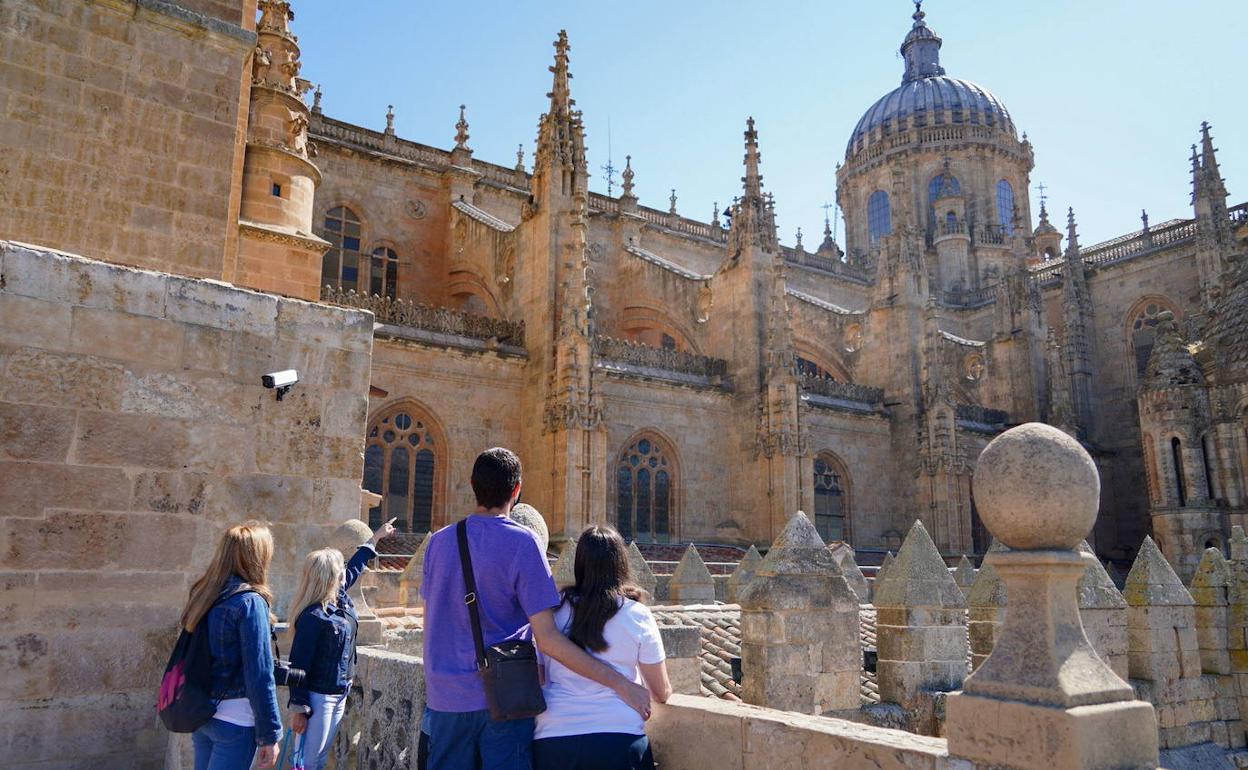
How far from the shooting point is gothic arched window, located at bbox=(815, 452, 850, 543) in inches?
1007

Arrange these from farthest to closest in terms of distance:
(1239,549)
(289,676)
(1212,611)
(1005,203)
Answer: (1005,203), (1239,549), (1212,611), (289,676)

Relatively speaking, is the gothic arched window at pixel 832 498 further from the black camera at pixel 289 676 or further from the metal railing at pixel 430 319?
the black camera at pixel 289 676

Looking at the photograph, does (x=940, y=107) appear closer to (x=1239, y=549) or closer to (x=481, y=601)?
(x=1239, y=549)

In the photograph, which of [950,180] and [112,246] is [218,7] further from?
[950,180]

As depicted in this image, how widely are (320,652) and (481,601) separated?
1.52 meters

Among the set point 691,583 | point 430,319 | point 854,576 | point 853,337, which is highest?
point 853,337

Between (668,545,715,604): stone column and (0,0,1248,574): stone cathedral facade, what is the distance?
485 cm

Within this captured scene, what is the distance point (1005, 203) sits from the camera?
46188 millimetres

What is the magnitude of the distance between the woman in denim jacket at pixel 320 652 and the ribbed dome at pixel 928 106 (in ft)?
156

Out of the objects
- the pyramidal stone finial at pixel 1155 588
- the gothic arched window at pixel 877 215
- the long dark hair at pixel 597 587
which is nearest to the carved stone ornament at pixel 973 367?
the gothic arched window at pixel 877 215

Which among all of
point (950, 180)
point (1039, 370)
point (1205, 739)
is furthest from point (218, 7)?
point (950, 180)

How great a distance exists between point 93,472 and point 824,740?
4289 mm

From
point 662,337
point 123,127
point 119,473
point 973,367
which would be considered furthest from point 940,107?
point 119,473

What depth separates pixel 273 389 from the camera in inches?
237
